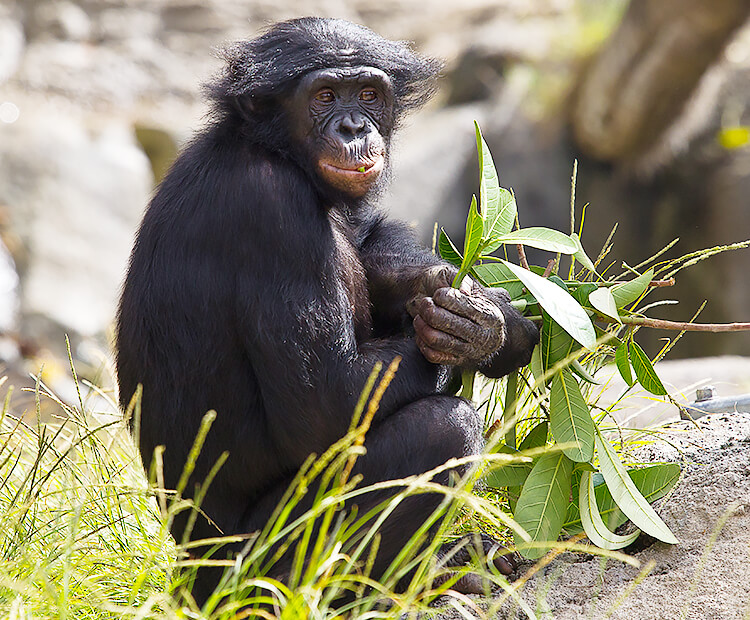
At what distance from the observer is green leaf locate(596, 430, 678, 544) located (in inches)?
132

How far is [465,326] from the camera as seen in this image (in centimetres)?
338

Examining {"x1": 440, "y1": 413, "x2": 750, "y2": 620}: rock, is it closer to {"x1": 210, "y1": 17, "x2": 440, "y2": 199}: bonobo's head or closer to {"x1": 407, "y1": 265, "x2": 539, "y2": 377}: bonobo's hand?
{"x1": 407, "y1": 265, "x2": 539, "y2": 377}: bonobo's hand

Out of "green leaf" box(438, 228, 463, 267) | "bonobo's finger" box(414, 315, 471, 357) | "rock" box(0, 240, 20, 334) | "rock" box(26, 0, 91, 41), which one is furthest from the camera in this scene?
"rock" box(26, 0, 91, 41)

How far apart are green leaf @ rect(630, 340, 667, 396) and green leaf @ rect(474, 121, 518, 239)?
697 mm

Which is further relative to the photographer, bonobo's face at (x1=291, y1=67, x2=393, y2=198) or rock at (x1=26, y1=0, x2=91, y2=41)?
rock at (x1=26, y1=0, x2=91, y2=41)

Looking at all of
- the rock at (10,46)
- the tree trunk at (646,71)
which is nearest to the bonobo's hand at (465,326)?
the tree trunk at (646,71)

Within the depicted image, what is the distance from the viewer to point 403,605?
252 cm

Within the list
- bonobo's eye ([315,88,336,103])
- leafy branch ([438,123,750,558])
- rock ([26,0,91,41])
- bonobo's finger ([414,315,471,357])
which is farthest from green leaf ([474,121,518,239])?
rock ([26,0,91,41])

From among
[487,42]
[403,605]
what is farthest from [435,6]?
[403,605]

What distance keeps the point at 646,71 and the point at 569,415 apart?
745 cm

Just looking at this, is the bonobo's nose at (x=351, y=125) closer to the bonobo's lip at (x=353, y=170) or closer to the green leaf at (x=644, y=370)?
the bonobo's lip at (x=353, y=170)

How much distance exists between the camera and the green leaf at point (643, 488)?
11.7 ft

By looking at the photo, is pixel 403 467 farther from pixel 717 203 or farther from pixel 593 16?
pixel 593 16

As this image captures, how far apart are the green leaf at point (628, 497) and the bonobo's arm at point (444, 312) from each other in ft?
1.56
